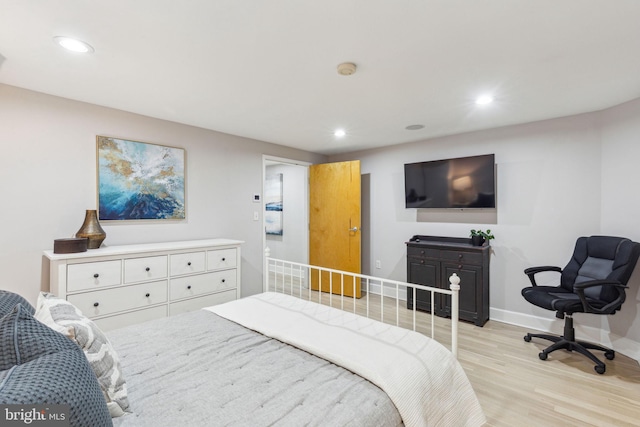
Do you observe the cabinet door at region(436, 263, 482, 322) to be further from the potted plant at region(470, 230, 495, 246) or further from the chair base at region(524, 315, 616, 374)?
the chair base at region(524, 315, 616, 374)

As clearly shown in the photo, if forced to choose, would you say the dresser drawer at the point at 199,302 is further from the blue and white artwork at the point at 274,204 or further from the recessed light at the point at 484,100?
the recessed light at the point at 484,100

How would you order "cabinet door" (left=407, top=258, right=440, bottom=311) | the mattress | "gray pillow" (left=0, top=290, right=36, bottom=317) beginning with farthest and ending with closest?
"cabinet door" (left=407, top=258, right=440, bottom=311), "gray pillow" (left=0, top=290, right=36, bottom=317), the mattress

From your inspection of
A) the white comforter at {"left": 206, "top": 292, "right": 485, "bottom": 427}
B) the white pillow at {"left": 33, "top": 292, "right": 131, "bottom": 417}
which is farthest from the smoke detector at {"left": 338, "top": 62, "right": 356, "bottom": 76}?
the white pillow at {"left": 33, "top": 292, "right": 131, "bottom": 417}

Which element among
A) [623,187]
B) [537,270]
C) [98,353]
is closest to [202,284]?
[98,353]

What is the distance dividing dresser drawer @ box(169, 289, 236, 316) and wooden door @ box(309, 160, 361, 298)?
5.24 ft

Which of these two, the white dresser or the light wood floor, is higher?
the white dresser

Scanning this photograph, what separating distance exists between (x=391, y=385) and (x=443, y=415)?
15.0 inches

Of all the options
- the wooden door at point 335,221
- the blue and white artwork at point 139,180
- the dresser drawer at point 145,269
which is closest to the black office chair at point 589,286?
the wooden door at point 335,221

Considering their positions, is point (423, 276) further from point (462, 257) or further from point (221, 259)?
point (221, 259)

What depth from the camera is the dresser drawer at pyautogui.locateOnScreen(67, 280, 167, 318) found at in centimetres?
227

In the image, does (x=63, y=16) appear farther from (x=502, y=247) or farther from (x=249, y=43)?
(x=502, y=247)

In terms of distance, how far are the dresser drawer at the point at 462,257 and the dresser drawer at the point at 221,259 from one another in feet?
7.96

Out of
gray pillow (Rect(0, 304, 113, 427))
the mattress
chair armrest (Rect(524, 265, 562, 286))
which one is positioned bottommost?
the mattress

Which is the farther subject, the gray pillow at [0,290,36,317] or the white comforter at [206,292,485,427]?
the white comforter at [206,292,485,427]
